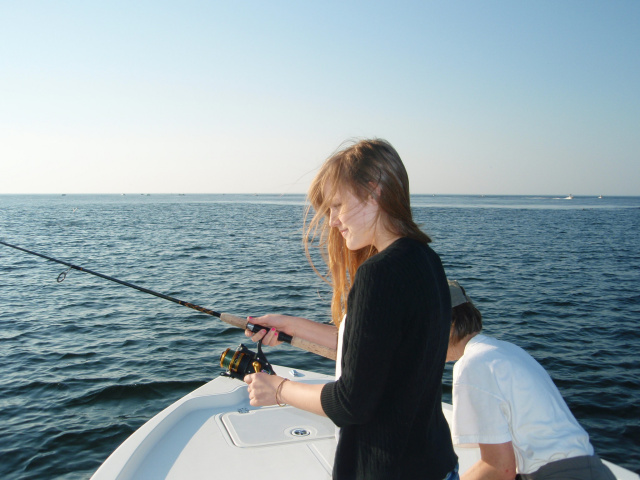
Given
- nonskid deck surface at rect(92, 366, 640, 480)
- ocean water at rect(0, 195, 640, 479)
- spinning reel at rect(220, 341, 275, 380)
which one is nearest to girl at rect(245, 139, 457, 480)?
ocean water at rect(0, 195, 640, 479)

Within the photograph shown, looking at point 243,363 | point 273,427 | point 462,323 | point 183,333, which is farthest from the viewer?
point 183,333

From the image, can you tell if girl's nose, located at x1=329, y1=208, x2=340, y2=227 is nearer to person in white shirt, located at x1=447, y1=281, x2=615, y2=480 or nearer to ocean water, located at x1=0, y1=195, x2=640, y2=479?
ocean water, located at x1=0, y1=195, x2=640, y2=479

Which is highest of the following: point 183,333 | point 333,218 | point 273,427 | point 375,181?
point 375,181

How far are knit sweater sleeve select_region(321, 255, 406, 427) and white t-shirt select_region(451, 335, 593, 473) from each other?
2.98 ft

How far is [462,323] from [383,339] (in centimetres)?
110

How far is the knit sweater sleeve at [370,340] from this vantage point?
4.15 feet

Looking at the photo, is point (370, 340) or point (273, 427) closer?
point (370, 340)

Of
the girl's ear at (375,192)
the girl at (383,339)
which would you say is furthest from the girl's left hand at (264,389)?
the girl's ear at (375,192)

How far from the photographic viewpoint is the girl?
128 centimetres

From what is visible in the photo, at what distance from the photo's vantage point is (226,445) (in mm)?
3461

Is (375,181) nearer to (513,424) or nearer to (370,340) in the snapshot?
(370,340)

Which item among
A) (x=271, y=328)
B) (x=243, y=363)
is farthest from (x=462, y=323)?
(x=243, y=363)

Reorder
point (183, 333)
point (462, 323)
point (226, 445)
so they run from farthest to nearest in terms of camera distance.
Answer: point (183, 333)
point (226, 445)
point (462, 323)

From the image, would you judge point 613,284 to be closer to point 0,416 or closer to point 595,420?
point 595,420
